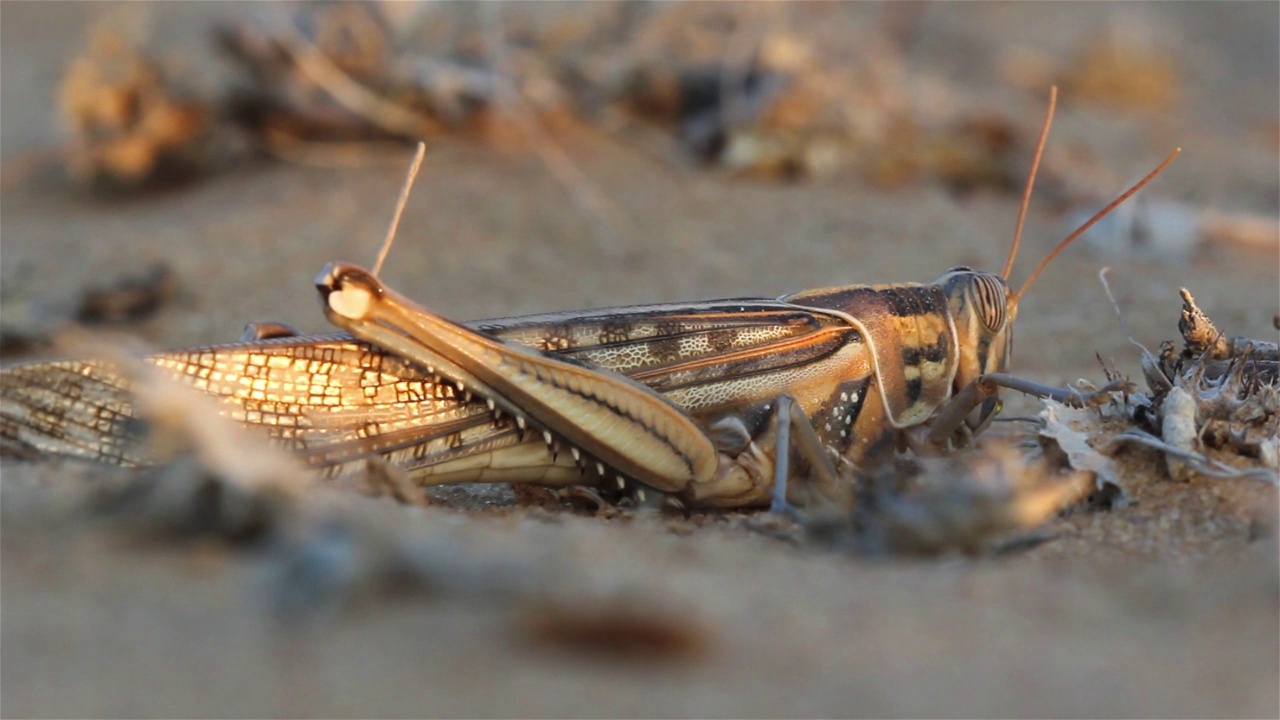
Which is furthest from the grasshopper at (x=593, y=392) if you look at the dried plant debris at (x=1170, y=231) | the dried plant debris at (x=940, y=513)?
the dried plant debris at (x=1170, y=231)

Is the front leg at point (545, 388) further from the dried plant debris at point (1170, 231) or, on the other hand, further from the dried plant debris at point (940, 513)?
the dried plant debris at point (1170, 231)

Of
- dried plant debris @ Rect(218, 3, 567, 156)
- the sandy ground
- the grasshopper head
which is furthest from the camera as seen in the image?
dried plant debris @ Rect(218, 3, 567, 156)

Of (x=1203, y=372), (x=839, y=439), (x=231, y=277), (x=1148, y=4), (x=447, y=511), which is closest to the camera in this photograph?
(x=447, y=511)

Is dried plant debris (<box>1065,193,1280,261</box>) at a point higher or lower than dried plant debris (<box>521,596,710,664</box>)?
higher

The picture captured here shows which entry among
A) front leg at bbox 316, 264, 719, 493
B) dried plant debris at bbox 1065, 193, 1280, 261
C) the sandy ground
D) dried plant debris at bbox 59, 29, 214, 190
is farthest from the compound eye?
dried plant debris at bbox 59, 29, 214, 190

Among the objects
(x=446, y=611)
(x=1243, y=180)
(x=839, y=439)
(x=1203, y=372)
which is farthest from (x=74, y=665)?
(x=1243, y=180)

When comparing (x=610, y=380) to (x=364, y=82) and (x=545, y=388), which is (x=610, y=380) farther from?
(x=364, y=82)

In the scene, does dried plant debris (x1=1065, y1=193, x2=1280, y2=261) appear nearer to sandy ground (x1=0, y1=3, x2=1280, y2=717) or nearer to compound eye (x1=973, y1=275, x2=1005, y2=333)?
sandy ground (x1=0, y1=3, x2=1280, y2=717)

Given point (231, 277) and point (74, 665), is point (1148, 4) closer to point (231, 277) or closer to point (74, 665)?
point (231, 277)
